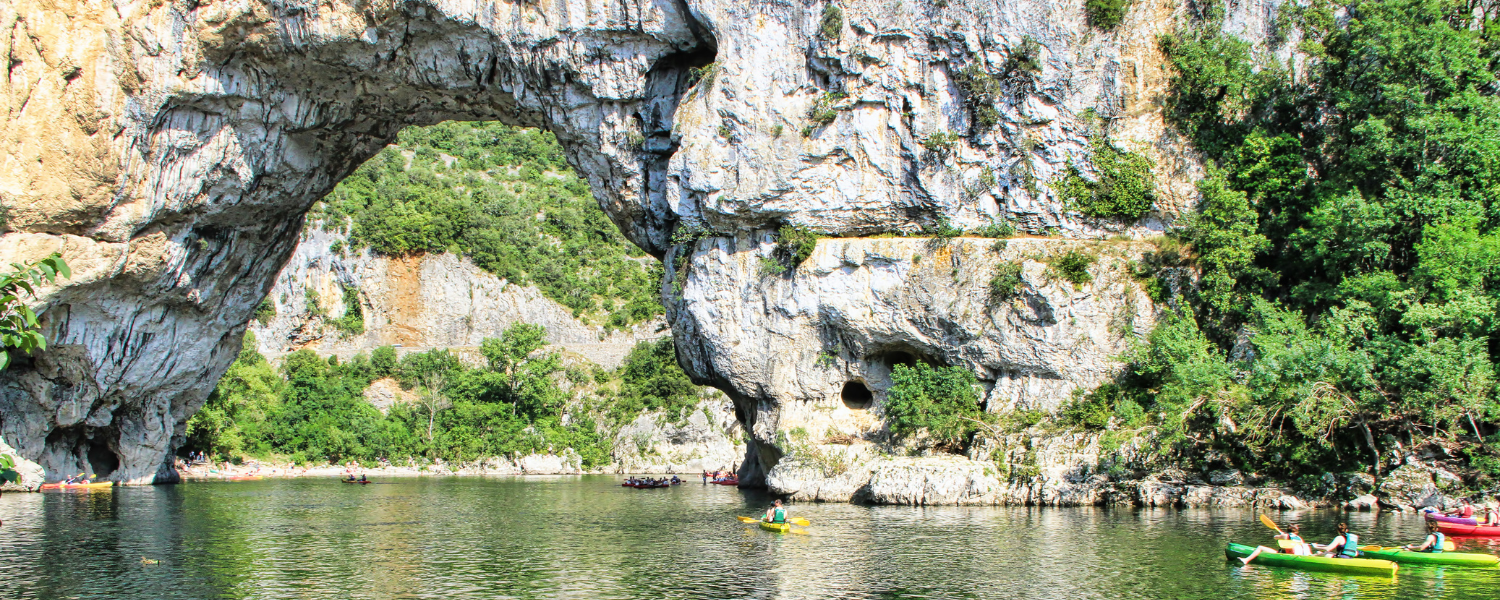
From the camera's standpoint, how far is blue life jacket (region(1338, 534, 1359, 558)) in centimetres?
1777

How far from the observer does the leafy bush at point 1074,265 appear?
30844mm

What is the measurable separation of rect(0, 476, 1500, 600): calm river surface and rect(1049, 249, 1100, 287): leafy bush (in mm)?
7216

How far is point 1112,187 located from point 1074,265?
3187mm

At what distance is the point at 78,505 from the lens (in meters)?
32.0

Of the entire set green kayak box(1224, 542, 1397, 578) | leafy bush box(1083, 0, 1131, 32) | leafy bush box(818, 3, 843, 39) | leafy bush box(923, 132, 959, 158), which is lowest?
green kayak box(1224, 542, 1397, 578)

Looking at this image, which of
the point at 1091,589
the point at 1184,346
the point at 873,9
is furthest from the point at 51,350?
the point at 1184,346

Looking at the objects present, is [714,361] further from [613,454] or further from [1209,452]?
[613,454]

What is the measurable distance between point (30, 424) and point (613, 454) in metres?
30.4

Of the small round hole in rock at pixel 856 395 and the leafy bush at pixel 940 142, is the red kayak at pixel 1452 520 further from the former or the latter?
the small round hole in rock at pixel 856 395

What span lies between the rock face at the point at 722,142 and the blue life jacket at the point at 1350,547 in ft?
42.7

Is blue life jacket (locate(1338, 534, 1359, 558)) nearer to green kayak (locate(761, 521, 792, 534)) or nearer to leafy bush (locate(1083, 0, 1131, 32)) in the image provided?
green kayak (locate(761, 521, 792, 534))

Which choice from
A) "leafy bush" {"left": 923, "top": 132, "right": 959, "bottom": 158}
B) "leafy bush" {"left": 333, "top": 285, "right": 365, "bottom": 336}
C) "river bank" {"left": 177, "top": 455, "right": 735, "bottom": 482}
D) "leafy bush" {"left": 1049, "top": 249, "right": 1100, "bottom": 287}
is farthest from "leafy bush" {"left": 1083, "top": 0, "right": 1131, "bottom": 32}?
"leafy bush" {"left": 333, "top": 285, "right": 365, "bottom": 336}

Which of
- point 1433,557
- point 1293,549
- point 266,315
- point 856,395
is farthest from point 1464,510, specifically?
point 266,315

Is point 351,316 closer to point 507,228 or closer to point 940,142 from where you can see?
point 507,228
